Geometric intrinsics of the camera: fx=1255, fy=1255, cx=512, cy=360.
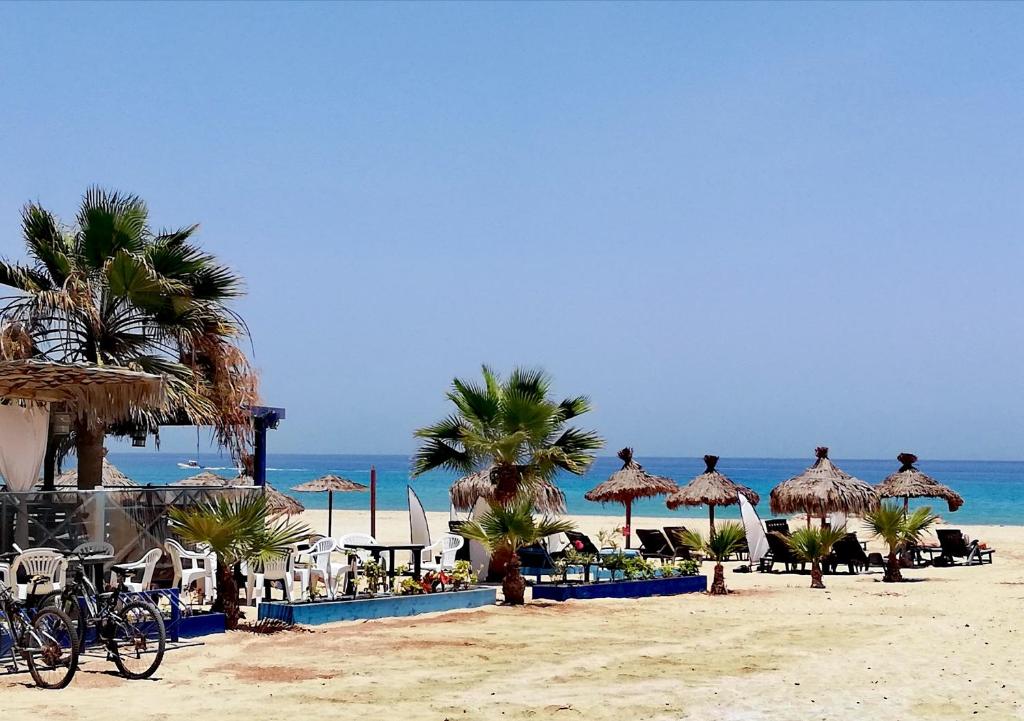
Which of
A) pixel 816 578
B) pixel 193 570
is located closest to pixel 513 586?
pixel 193 570

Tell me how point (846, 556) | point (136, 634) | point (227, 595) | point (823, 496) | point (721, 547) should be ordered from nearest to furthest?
point (136, 634) → point (227, 595) → point (721, 547) → point (846, 556) → point (823, 496)

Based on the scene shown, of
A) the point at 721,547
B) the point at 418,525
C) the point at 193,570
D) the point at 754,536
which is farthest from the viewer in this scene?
the point at 754,536

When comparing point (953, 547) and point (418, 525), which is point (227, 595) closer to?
point (418, 525)

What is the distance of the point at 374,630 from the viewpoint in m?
13.3

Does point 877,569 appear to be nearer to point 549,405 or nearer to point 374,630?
point 549,405

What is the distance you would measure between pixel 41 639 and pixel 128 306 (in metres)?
8.67

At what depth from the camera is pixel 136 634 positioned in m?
10.2

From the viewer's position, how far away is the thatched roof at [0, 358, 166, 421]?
14053mm

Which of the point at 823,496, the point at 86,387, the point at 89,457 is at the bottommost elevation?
the point at 823,496

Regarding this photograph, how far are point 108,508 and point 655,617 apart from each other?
6.79 metres

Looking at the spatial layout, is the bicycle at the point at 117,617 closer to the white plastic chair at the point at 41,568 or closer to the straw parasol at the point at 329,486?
the white plastic chair at the point at 41,568

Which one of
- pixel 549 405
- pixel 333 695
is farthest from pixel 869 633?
pixel 333 695

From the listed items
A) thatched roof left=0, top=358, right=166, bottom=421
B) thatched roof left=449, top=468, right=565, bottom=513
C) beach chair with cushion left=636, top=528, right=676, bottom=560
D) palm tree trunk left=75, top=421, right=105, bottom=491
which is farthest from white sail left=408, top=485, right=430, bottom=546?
beach chair with cushion left=636, top=528, right=676, bottom=560

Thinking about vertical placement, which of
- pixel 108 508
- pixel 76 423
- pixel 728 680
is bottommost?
pixel 728 680
